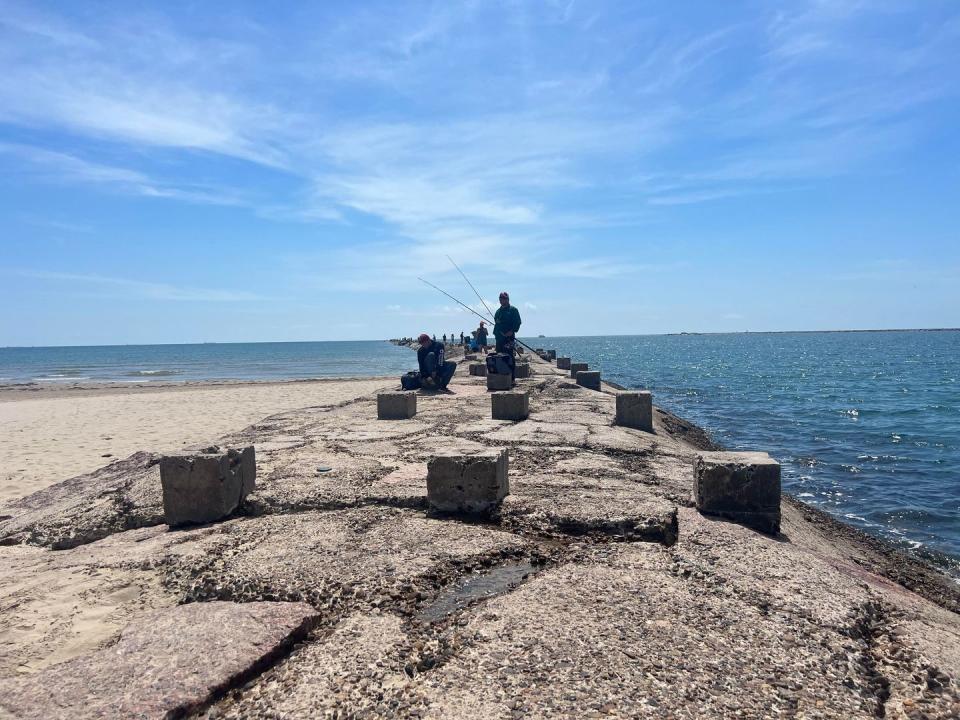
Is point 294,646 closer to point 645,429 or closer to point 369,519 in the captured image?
point 369,519

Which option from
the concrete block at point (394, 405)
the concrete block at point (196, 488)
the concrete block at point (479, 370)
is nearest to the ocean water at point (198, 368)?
the concrete block at point (479, 370)

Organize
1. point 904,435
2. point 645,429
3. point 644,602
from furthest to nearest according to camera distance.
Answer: point 904,435
point 645,429
point 644,602

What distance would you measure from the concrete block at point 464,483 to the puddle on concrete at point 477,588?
77 cm

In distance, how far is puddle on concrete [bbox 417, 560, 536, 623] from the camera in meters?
2.67

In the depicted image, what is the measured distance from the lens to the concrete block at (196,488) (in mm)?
4070

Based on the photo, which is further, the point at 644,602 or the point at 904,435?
the point at 904,435

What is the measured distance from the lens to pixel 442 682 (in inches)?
83.7

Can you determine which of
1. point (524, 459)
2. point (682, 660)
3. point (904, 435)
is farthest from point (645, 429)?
point (904, 435)

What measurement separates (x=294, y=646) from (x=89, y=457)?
8085 mm

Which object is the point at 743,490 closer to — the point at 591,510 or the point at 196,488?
the point at 591,510

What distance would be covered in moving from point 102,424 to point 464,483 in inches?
464

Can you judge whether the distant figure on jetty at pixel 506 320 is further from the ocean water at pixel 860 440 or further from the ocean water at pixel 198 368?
the ocean water at pixel 198 368

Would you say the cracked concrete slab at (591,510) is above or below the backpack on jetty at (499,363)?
below

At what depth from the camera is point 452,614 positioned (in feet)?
8.64
